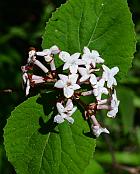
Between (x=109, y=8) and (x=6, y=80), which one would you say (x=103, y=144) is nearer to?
(x=6, y=80)

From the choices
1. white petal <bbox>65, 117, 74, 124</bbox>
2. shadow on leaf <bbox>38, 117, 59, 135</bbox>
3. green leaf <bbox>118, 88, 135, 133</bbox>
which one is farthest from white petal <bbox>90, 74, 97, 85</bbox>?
green leaf <bbox>118, 88, 135, 133</bbox>

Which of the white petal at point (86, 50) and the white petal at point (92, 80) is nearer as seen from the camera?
the white petal at point (92, 80)

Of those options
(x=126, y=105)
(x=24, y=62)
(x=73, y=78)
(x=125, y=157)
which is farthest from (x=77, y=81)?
(x=125, y=157)

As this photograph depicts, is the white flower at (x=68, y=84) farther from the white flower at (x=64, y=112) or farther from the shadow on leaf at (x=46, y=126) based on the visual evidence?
the shadow on leaf at (x=46, y=126)

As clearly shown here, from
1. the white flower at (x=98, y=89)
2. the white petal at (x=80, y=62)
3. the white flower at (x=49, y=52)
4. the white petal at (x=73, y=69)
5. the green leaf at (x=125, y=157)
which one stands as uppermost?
the white flower at (x=49, y=52)

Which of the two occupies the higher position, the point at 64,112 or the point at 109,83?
the point at 109,83

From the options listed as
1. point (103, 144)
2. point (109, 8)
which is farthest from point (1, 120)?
point (103, 144)

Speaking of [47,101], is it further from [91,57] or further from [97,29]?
[97,29]

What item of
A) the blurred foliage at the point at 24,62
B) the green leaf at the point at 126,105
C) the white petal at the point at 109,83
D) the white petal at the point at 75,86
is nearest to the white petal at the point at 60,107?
the white petal at the point at 75,86
